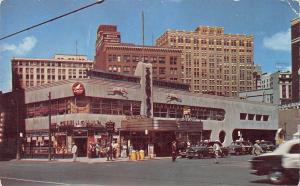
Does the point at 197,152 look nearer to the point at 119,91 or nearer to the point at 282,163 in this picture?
the point at 119,91

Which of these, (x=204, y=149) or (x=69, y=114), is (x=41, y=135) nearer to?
(x=69, y=114)

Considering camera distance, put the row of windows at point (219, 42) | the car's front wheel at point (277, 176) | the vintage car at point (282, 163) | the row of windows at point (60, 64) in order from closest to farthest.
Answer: the vintage car at point (282, 163)
the car's front wheel at point (277, 176)
the row of windows at point (219, 42)
the row of windows at point (60, 64)

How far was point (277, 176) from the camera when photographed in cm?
1510

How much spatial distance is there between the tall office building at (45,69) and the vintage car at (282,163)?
47.9 ft

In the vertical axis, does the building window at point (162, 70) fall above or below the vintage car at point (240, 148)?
above

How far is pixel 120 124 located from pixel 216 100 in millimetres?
12413

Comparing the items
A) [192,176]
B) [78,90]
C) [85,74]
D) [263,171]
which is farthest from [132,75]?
[263,171]

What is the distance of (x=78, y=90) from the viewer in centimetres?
4025

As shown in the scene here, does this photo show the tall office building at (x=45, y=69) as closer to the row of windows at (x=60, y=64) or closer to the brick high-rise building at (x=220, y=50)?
the row of windows at (x=60, y=64)

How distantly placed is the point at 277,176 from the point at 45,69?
25.8 metres

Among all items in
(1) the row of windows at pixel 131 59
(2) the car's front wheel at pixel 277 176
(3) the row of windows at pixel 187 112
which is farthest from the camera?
(3) the row of windows at pixel 187 112

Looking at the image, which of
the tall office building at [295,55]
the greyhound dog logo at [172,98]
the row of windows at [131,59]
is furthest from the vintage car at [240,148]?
the tall office building at [295,55]

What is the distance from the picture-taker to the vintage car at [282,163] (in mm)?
14703

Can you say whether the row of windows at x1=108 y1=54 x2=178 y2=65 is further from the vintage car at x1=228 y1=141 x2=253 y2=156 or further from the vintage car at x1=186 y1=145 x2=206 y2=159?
the vintage car at x1=228 y1=141 x2=253 y2=156
